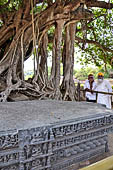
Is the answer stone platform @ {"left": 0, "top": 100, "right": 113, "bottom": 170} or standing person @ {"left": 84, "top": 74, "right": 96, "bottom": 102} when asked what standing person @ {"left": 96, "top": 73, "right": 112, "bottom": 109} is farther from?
stone platform @ {"left": 0, "top": 100, "right": 113, "bottom": 170}

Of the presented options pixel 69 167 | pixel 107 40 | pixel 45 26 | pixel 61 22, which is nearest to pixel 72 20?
pixel 61 22

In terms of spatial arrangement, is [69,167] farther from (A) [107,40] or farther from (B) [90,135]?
(A) [107,40]

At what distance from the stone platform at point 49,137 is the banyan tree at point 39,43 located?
1.18 m

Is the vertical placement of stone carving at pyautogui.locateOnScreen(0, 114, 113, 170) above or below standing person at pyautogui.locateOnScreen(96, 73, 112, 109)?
below

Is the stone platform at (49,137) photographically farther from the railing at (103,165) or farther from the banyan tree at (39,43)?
the banyan tree at (39,43)

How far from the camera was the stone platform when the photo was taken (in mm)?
1107

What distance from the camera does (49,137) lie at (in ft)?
3.93

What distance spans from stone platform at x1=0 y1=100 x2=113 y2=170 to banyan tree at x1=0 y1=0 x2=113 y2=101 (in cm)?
118

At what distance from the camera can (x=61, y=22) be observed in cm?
296

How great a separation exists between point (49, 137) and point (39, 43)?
236cm

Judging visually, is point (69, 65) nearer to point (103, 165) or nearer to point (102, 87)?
point (102, 87)

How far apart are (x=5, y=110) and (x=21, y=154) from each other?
53 centimetres

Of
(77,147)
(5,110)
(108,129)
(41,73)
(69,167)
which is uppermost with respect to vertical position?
(41,73)

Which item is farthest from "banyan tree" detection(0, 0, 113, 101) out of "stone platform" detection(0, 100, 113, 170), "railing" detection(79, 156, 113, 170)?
"railing" detection(79, 156, 113, 170)
